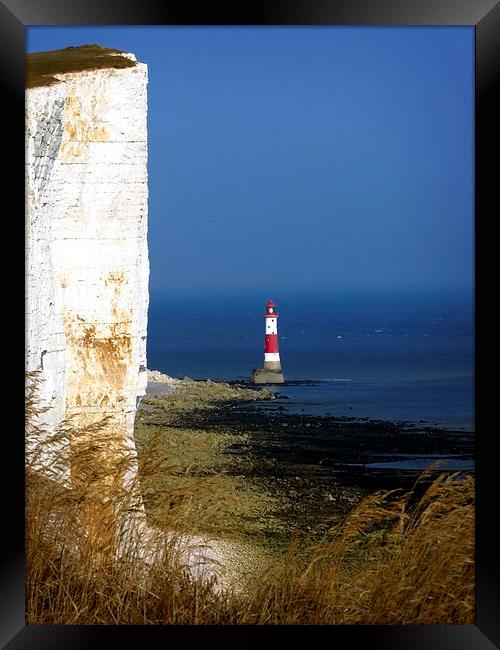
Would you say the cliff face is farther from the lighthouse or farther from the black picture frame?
the lighthouse

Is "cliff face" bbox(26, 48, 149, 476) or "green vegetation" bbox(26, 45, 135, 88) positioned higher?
"green vegetation" bbox(26, 45, 135, 88)

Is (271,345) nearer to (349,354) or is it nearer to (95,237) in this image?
(349,354)

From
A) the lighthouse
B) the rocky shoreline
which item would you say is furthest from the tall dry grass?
the lighthouse

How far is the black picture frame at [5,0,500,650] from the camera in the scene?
228 centimetres

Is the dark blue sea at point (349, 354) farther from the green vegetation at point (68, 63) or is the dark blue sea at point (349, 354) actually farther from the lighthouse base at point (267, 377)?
the green vegetation at point (68, 63)

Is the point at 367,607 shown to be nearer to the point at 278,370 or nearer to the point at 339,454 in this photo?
the point at 339,454

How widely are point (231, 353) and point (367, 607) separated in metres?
18.2

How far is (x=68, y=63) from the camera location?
647 cm

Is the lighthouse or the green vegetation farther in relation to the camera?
the lighthouse

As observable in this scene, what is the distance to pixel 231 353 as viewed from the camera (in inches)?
816

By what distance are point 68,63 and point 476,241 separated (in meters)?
4.69

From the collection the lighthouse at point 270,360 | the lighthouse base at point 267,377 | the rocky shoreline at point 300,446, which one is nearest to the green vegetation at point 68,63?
the rocky shoreline at point 300,446

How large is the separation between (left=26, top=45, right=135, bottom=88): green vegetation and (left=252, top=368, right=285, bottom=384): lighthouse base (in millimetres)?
11123

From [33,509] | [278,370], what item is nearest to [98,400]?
[33,509]
